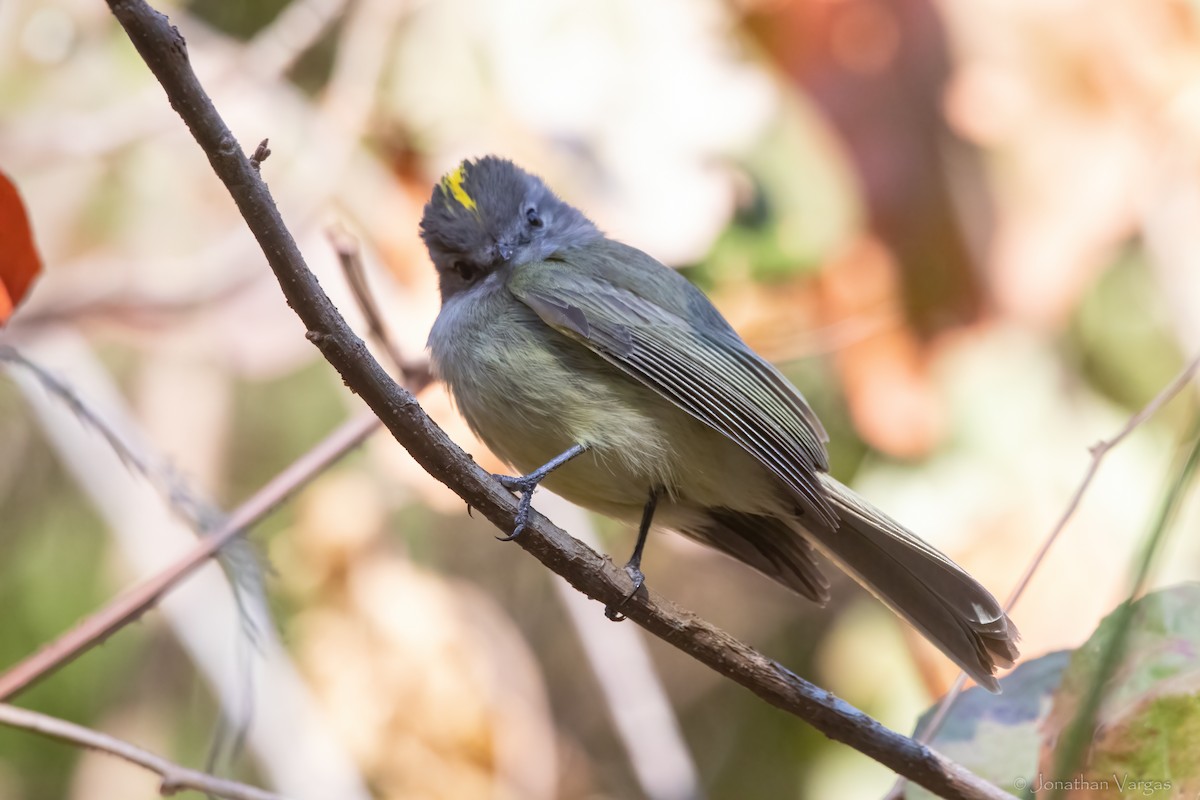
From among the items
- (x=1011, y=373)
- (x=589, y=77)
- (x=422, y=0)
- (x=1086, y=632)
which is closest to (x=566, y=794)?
(x=1086, y=632)

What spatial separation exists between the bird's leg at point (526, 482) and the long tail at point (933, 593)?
0.48 metres

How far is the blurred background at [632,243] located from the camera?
3.05m

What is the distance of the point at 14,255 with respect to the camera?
1407mm

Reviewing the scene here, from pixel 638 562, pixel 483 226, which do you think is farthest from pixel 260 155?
pixel 483 226

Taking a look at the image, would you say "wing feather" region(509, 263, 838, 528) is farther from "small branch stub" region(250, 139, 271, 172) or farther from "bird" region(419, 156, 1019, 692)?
"small branch stub" region(250, 139, 271, 172)

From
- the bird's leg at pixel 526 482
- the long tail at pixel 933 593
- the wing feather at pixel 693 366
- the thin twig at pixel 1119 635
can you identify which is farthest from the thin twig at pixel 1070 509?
the thin twig at pixel 1119 635

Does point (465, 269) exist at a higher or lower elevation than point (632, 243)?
lower

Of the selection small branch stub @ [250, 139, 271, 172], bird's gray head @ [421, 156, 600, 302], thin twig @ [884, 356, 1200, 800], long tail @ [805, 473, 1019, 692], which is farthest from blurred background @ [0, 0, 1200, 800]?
small branch stub @ [250, 139, 271, 172]

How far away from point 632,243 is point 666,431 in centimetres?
112

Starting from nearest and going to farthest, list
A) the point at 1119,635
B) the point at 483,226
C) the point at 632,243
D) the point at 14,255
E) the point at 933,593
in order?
the point at 1119,635 < the point at 14,255 < the point at 933,593 < the point at 483,226 < the point at 632,243

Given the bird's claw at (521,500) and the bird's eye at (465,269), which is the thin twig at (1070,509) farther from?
the bird's eye at (465,269)

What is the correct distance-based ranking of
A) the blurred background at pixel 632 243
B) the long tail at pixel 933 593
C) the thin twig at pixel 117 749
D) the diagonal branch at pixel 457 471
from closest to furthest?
1. the diagonal branch at pixel 457 471
2. the thin twig at pixel 117 749
3. the long tail at pixel 933 593
4. the blurred background at pixel 632 243

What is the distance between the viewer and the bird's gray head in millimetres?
2436

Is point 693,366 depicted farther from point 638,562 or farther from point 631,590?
point 631,590
